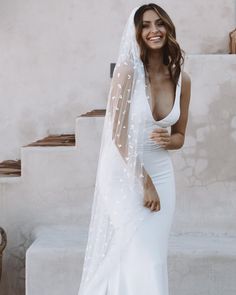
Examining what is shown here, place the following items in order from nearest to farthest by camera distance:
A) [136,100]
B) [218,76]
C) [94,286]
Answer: [136,100] → [94,286] → [218,76]

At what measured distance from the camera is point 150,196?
3242mm

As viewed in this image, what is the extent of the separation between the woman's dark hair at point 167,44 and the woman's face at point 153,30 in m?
0.02

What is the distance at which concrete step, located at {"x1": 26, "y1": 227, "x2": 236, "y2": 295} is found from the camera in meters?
4.31

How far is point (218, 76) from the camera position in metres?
4.68

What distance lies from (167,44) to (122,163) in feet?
1.87

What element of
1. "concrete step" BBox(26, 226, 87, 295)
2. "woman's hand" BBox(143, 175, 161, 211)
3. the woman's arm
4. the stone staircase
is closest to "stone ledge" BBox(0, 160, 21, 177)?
the stone staircase

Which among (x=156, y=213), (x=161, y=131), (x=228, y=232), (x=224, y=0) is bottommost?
(x=228, y=232)

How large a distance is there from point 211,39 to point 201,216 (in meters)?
1.67

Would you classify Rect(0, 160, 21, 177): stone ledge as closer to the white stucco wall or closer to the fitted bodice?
the white stucco wall

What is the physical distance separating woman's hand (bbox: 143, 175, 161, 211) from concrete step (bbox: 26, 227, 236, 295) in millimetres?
1109

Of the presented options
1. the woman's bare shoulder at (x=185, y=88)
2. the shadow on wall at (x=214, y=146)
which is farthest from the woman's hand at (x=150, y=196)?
the shadow on wall at (x=214, y=146)

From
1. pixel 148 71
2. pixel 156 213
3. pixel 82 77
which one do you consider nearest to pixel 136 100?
pixel 148 71

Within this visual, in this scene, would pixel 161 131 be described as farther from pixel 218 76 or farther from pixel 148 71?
pixel 218 76

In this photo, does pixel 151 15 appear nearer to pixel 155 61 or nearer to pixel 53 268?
pixel 155 61
